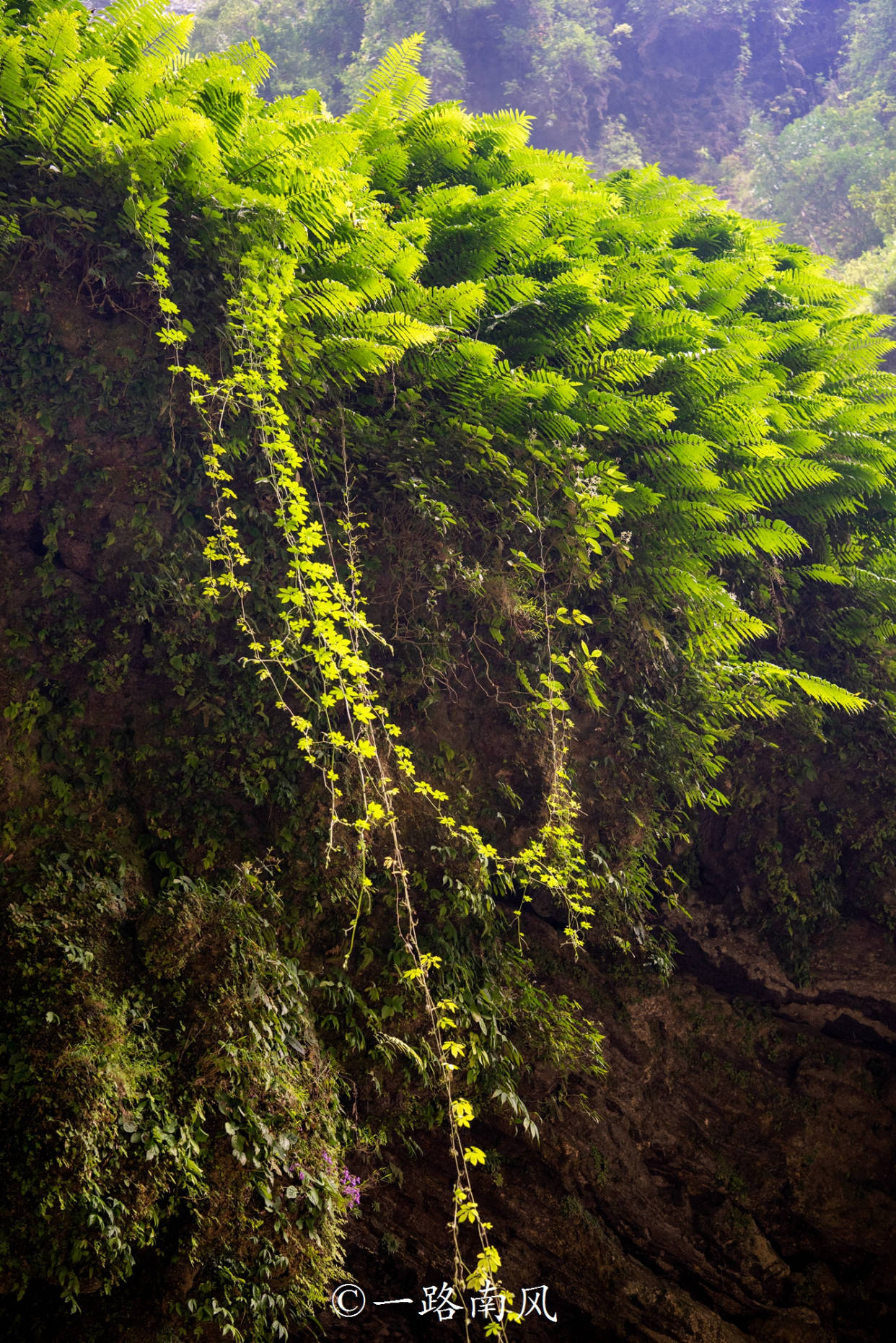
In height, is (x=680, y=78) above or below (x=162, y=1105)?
above

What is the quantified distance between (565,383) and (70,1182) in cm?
354

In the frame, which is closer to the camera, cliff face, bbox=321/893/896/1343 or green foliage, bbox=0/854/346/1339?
green foliage, bbox=0/854/346/1339

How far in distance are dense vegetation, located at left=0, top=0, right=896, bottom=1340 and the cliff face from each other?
229 millimetres

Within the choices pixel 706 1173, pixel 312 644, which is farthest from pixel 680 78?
pixel 706 1173

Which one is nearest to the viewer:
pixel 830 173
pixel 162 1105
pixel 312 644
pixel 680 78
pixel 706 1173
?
pixel 162 1105

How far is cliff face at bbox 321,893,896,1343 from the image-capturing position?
3.56m

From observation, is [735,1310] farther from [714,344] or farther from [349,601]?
[714,344]

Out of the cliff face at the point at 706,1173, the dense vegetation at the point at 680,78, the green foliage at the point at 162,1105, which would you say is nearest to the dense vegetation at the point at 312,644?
the green foliage at the point at 162,1105

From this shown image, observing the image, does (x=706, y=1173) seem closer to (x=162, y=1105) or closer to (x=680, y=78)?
(x=162, y=1105)

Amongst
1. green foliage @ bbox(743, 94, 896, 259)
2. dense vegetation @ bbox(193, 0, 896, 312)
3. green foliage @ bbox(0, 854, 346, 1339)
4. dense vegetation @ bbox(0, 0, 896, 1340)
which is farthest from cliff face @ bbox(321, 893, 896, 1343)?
green foliage @ bbox(743, 94, 896, 259)

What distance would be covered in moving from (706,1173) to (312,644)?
344 centimetres

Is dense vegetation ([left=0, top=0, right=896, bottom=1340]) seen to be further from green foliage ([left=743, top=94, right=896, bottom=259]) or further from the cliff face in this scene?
green foliage ([left=743, top=94, right=896, bottom=259])

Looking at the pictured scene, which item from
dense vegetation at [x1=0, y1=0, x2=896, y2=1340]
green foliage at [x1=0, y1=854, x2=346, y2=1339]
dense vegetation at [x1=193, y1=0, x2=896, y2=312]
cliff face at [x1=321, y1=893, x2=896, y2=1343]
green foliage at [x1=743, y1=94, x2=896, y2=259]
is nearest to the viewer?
green foliage at [x1=0, y1=854, x2=346, y2=1339]

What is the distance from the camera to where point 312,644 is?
12.2 feet
